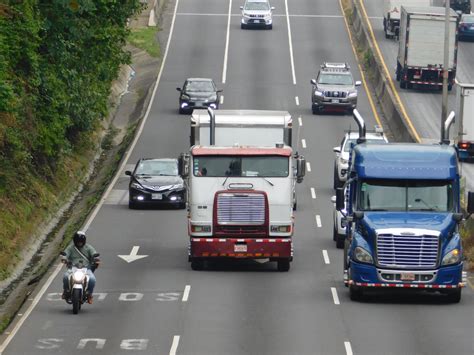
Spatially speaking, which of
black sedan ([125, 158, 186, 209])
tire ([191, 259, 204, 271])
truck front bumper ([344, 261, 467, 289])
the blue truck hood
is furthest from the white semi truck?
black sedan ([125, 158, 186, 209])

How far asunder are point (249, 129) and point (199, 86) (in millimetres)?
31628

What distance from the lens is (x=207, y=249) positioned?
34156 millimetres

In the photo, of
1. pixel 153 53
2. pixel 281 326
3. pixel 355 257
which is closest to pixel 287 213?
pixel 355 257

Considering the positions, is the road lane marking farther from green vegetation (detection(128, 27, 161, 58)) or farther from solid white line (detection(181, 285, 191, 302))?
solid white line (detection(181, 285, 191, 302))

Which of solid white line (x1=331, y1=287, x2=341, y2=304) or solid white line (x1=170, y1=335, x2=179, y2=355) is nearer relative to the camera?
solid white line (x1=170, y1=335, x2=179, y2=355)

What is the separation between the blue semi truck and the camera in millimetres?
29000

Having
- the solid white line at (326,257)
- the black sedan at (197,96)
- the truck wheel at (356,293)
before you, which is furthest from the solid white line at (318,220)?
the black sedan at (197,96)

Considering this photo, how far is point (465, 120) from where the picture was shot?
55625 millimetres

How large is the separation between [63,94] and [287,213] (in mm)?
18078

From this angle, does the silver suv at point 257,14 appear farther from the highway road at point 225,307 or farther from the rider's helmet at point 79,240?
the rider's helmet at point 79,240

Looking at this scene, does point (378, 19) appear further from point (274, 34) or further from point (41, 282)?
point (41, 282)

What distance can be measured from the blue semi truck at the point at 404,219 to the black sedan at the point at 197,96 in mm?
37916

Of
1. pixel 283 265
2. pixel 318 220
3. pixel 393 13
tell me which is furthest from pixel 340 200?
pixel 393 13

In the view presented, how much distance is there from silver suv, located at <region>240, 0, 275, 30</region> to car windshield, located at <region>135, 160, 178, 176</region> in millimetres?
46027
